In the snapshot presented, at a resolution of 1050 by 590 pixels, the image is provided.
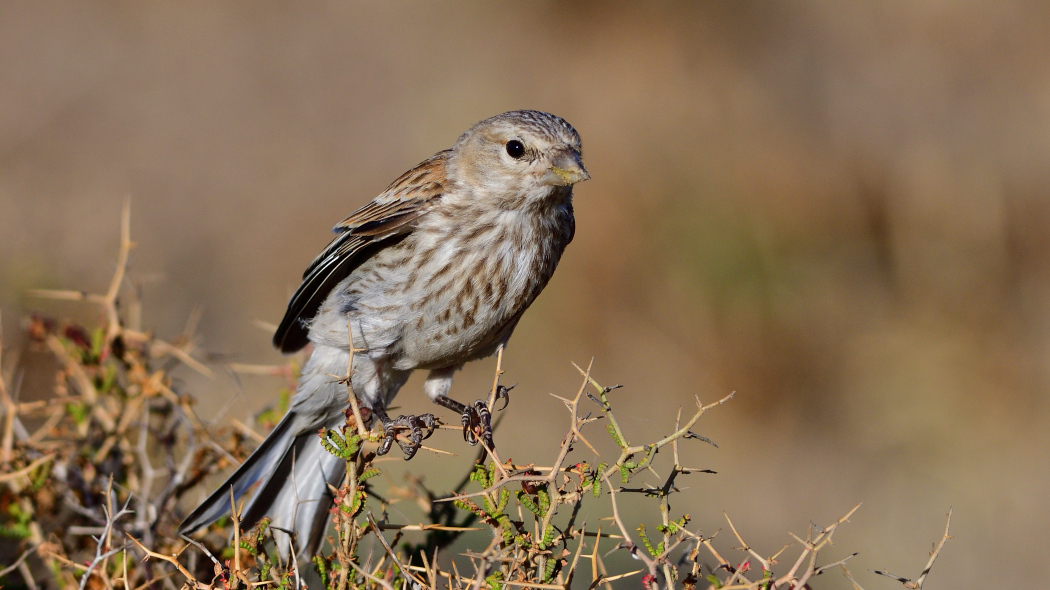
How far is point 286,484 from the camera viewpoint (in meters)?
3.55

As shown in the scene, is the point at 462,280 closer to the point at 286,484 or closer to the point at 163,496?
the point at 286,484

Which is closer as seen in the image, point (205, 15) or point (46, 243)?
point (46, 243)

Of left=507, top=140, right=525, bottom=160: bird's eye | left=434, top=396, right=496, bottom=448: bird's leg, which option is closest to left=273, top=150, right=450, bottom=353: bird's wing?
left=507, top=140, right=525, bottom=160: bird's eye

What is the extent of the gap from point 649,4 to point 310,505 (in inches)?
308

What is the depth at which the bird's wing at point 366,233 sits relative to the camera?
151 inches

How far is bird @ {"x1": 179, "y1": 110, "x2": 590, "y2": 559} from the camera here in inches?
142

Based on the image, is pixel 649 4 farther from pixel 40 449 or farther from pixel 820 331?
pixel 40 449

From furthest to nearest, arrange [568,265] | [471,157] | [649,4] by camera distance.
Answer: [649,4]
[568,265]
[471,157]

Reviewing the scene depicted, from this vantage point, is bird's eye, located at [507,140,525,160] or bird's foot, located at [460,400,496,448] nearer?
bird's foot, located at [460,400,496,448]

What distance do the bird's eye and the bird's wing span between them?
0.38m

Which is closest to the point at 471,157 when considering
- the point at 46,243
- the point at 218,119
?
the point at 46,243

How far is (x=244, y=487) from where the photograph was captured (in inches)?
136

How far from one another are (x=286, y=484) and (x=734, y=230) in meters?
5.59

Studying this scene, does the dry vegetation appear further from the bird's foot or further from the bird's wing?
the bird's wing
